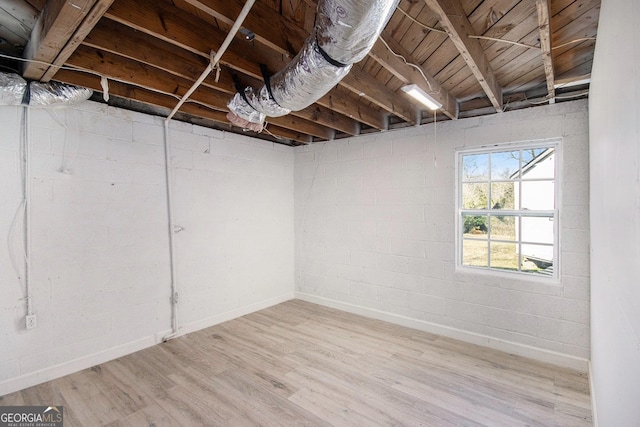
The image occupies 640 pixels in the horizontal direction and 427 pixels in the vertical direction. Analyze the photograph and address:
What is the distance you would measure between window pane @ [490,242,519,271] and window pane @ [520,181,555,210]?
435 mm

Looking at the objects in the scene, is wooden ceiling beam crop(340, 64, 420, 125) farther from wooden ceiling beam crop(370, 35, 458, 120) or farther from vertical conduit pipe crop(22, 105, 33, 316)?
vertical conduit pipe crop(22, 105, 33, 316)

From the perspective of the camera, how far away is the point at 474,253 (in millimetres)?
3223

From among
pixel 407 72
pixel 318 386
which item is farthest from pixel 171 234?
pixel 407 72

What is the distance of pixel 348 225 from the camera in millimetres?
4125

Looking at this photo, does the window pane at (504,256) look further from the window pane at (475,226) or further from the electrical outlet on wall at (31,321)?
the electrical outlet on wall at (31,321)

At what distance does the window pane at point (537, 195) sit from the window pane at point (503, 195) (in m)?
0.09

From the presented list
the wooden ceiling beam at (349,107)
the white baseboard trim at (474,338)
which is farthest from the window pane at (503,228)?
the wooden ceiling beam at (349,107)

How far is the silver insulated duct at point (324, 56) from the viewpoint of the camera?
119cm

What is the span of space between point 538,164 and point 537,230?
0.65m

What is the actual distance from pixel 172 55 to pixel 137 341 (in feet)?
8.91

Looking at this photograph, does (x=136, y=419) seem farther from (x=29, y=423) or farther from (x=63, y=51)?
(x=63, y=51)

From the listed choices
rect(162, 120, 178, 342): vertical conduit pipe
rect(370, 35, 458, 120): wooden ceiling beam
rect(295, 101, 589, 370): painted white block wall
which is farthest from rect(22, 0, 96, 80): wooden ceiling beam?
rect(295, 101, 589, 370): painted white block wall

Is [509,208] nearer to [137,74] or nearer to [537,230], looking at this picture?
[537,230]

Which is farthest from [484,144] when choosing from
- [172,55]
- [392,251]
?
[172,55]
